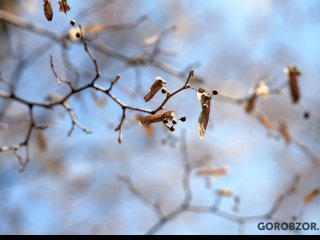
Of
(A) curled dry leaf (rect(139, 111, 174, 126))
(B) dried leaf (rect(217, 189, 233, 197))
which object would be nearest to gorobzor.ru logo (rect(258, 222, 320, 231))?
(B) dried leaf (rect(217, 189, 233, 197))

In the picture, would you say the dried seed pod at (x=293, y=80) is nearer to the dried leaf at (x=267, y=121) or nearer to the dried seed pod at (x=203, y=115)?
the dried leaf at (x=267, y=121)

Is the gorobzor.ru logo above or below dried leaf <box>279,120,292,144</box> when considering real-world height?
below

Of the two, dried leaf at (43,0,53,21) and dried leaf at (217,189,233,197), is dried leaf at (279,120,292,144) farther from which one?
dried leaf at (43,0,53,21)

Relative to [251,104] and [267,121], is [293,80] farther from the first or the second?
[267,121]

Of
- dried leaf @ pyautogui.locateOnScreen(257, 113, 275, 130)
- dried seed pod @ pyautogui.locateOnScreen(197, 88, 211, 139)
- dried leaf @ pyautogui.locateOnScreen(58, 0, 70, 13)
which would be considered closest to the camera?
dried seed pod @ pyautogui.locateOnScreen(197, 88, 211, 139)

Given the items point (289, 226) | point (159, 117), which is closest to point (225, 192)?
point (289, 226)
